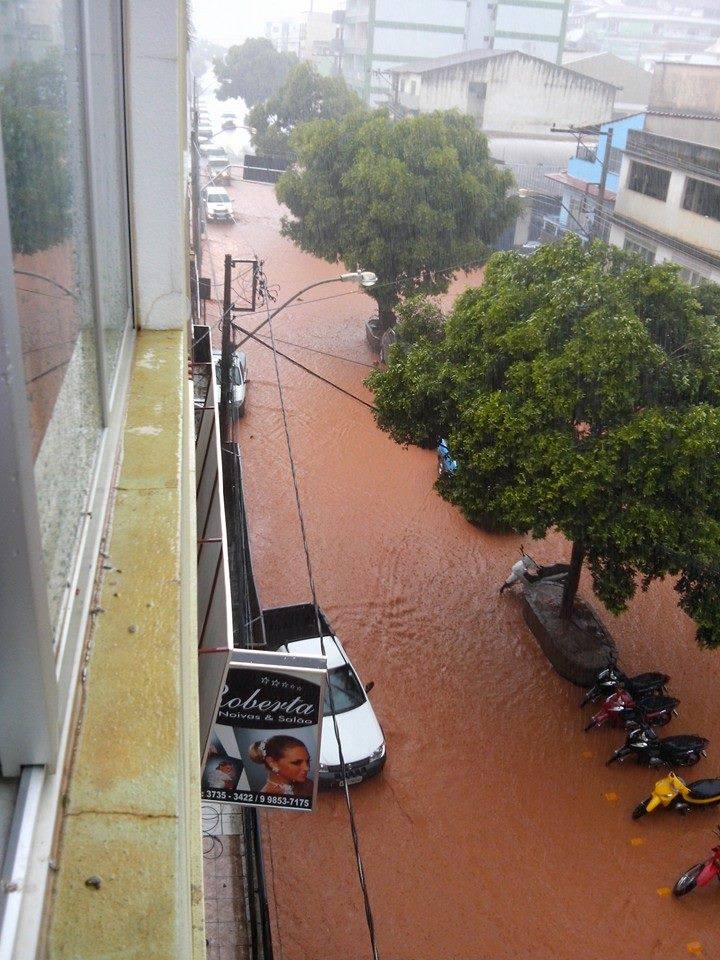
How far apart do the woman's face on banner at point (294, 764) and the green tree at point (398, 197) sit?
518 inches

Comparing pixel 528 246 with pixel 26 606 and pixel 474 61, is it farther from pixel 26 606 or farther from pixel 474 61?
pixel 26 606

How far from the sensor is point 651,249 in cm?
1784

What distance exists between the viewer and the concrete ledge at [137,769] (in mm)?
1034

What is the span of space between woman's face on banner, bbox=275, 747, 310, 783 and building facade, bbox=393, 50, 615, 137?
27.7m

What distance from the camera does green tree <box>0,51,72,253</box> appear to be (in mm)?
1099

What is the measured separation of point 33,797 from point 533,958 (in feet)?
20.9

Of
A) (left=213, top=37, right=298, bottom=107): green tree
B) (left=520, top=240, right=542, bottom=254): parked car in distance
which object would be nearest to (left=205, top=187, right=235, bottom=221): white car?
(left=520, top=240, right=542, bottom=254): parked car in distance

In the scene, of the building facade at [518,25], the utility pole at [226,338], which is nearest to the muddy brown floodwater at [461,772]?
the utility pole at [226,338]

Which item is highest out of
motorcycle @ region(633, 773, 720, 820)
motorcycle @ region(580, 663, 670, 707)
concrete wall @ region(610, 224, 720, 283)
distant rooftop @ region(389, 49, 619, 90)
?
distant rooftop @ region(389, 49, 619, 90)

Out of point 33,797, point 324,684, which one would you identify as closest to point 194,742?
point 33,797

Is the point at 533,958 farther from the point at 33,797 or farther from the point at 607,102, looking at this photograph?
the point at 607,102

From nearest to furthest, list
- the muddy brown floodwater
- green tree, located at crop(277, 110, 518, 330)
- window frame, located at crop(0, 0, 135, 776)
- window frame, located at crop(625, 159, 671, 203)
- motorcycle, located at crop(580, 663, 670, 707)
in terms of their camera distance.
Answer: window frame, located at crop(0, 0, 135, 776) → the muddy brown floodwater → motorcycle, located at crop(580, 663, 670, 707) → green tree, located at crop(277, 110, 518, 330) → window frame, located at crop(625, 159, 671, 203)

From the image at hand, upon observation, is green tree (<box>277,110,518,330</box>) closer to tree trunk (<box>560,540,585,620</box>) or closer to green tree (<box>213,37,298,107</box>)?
tree trunk (<box>560,540,585,620</box>)

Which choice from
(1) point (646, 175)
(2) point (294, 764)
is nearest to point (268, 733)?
(2) point (294, 764)
